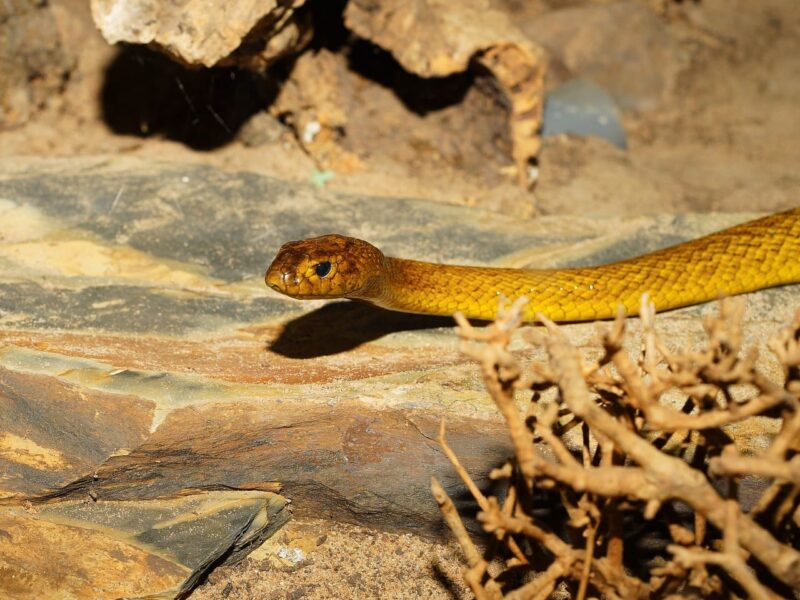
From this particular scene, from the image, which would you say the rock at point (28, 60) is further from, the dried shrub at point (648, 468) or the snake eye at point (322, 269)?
the dried shrub at point (648, 468)

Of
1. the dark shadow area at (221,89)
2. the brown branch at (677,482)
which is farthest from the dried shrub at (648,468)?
the dark shadow area at (221,89)

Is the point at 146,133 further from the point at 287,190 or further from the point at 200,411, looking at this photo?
the point at 200,411

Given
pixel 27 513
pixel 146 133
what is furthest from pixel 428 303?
pixel 146 133

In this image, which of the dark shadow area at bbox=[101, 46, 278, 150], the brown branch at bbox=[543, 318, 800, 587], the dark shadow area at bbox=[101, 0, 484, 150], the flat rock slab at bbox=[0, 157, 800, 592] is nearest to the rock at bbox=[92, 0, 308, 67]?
the flat rock slab at bbox=[0, 157, 800, 592]

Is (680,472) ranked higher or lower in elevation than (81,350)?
higher

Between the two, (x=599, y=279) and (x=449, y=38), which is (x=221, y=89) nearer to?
(x=449, y=38)

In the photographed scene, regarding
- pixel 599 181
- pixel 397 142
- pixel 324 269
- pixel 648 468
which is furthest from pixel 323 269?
pixel 599 181
